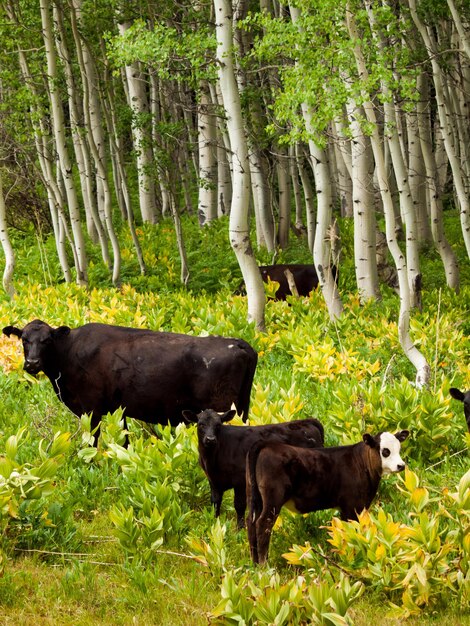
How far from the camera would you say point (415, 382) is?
11562 mm

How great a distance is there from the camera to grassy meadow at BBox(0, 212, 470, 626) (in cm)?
600

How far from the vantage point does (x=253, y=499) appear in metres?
6.84

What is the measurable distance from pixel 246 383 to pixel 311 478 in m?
2.82

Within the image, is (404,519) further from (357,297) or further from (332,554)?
(357,297)

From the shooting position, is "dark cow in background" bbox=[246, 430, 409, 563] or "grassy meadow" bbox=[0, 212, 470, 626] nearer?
"grassy meadow" bbox=[0, 212, 470, 626]

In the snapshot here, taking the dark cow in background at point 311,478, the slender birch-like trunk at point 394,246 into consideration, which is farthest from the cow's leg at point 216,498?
the slender birch-like trunk at point 394,246

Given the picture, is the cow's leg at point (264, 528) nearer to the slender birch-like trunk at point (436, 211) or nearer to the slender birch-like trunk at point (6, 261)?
the slender birch-like trunk at point (6, 261)

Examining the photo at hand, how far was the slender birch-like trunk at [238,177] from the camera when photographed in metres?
13.9

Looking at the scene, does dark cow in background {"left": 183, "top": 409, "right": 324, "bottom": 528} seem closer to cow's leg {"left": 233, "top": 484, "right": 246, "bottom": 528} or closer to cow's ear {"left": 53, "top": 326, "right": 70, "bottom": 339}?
cow's leg {"left": 233, "top": 484, "right": 246, "bottom": 528}

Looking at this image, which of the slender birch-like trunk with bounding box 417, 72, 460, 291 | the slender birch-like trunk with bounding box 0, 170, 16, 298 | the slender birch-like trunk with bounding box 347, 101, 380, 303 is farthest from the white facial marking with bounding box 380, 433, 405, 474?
the slender birch-like trunk with bounding box 417, 72, 460, 291

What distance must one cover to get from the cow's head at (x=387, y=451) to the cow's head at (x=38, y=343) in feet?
13.9

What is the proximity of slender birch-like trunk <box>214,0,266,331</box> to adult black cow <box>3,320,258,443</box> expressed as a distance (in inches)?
168

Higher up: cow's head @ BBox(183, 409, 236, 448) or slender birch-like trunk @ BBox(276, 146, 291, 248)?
slender birch-like trunk @ BBox(276, 146, 291, 248)

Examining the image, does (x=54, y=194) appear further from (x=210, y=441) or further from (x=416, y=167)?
(x=210, y=441)
